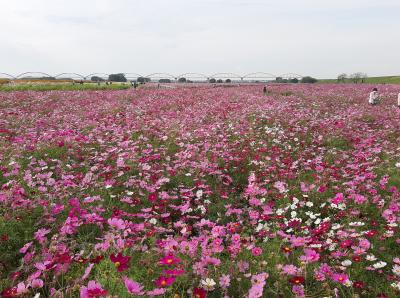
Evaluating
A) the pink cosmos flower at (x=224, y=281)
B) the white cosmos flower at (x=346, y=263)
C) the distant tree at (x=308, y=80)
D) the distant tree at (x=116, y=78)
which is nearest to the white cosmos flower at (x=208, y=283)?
the pink cosmos flower at (x=224, y=281)

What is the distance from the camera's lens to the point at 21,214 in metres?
4.19

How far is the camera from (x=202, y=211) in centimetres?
495

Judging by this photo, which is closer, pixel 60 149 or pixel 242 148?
pixel 60 149

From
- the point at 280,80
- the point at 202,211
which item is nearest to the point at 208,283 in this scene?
the point at 202,211

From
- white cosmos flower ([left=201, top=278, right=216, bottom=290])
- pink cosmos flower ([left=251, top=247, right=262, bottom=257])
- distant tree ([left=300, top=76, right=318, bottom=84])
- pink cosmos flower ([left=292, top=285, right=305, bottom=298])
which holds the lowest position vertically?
distant tree ([left=300, top=76, right=318, bottom=84])

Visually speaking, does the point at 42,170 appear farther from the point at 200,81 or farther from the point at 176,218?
the point at 200,81

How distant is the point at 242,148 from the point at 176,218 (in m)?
3.54

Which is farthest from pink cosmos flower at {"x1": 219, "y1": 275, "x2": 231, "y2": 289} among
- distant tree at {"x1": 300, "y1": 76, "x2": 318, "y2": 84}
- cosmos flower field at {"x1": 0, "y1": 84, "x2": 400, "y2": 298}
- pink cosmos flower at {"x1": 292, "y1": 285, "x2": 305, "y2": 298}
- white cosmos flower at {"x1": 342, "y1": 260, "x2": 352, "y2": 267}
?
distant tree at {"x1": 300, "y1": 76, "x2": 318, "y2": 84}

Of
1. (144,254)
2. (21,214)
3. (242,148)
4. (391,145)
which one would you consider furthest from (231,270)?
(391,145)

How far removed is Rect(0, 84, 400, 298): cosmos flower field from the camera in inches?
117

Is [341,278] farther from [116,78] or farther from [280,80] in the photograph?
[280,80]

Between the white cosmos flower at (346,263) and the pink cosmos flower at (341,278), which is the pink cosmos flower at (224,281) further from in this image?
the white cosmos flower at (346,263)

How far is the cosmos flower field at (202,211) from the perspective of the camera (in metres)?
2.96

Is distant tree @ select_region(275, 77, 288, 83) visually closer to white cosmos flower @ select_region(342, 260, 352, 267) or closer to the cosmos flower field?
the cosmos flower field
